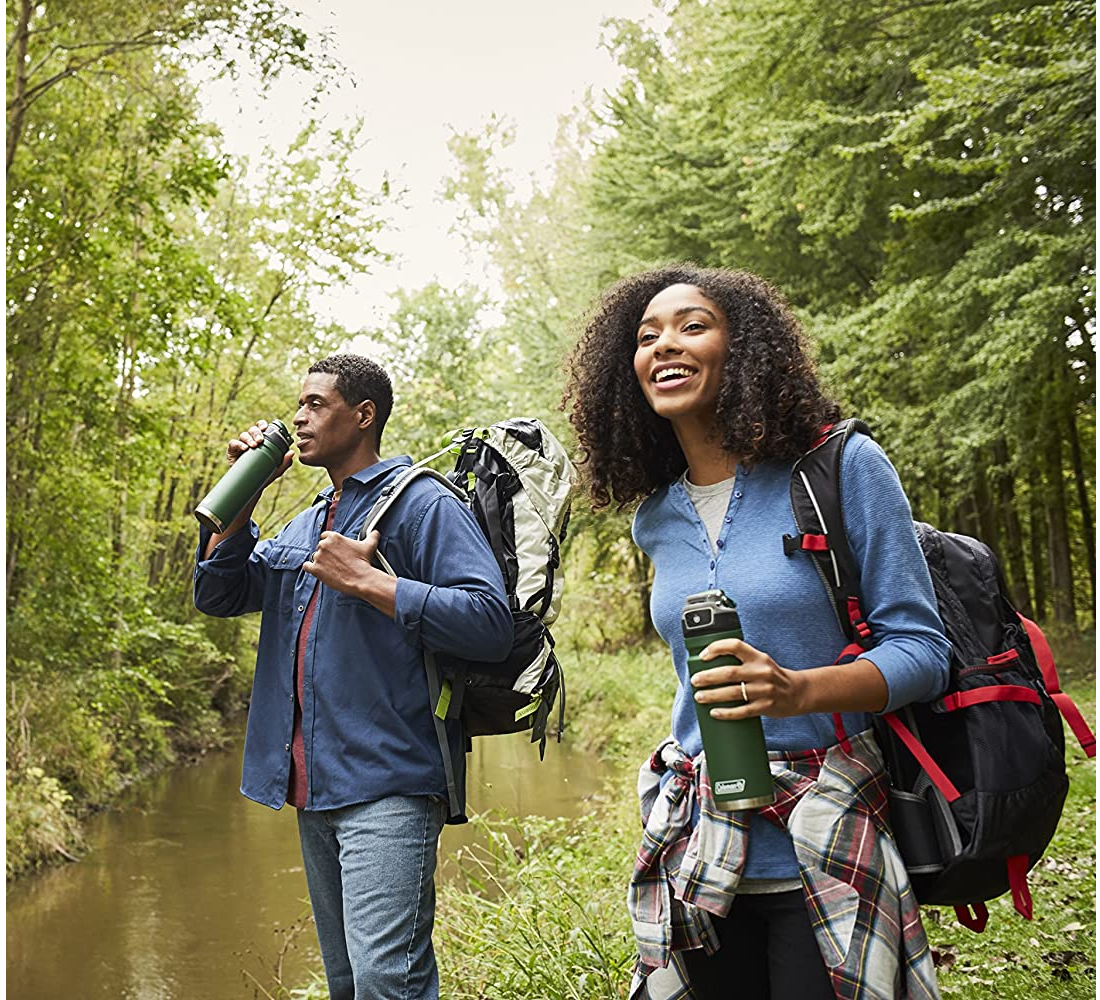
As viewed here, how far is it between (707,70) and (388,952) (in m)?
12.4

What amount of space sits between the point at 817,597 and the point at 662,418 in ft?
2.00

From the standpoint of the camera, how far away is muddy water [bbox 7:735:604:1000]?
6949mm

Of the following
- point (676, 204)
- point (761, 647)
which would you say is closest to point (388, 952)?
point (761, 647)

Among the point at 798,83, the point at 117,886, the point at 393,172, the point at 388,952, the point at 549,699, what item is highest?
the point at 393,172

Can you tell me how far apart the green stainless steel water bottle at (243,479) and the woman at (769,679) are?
3.40 feet

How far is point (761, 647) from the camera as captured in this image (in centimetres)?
192

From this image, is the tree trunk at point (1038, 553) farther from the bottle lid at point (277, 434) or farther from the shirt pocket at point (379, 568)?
the bottle lid at point (277, 434)

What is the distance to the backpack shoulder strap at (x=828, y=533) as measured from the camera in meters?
1.88

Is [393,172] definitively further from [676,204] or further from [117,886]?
[117,886]

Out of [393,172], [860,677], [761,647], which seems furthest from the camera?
[393,172]

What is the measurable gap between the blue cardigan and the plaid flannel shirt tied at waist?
4 centimetres

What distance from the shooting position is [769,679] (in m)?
1.66

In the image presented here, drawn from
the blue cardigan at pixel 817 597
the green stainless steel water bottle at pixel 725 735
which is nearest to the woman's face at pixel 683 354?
the blue cardigan at pixel 817 597

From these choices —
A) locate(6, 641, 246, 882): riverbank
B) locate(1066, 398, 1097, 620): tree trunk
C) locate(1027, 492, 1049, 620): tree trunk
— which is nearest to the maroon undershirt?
locate(6, 641, 246, 882): riverbank
